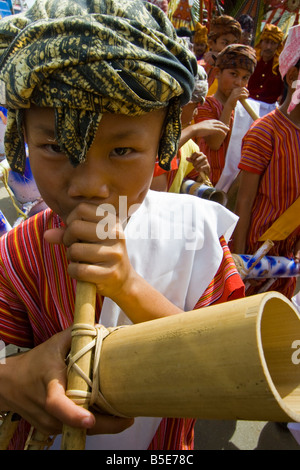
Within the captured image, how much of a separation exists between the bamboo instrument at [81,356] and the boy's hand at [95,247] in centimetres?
3

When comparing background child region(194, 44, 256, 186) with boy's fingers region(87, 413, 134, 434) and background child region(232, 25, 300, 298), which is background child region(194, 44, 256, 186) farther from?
boy's fingers region(87, 413, 134, 434)

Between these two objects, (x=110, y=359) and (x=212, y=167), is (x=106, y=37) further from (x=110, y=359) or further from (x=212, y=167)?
(x=212, y=167)

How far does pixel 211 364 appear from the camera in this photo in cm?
55

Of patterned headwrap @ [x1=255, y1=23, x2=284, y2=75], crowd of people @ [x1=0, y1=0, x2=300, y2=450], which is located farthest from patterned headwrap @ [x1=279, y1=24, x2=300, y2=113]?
patterned headwrap @ [x1=255, y1=23, x2=284, y2=75]

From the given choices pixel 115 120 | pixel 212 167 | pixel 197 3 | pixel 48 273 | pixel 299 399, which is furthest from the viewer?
pixel 197 3

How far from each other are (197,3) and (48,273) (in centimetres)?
873

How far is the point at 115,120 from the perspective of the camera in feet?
2.39

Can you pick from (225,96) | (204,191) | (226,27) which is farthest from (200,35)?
(204,191)

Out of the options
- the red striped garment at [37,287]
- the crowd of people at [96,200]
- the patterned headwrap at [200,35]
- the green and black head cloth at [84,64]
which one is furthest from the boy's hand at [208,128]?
the patterned headwrap at [200,35]

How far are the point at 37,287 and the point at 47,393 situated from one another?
0.42 meters

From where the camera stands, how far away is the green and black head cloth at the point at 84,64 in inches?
27.0

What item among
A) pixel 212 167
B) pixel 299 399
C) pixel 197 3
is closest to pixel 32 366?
pixel 299 399

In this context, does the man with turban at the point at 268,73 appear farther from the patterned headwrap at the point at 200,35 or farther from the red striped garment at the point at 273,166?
the red striped garment at the point at 273,166

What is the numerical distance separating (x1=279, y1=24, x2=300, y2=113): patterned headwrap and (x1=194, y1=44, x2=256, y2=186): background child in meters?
0.87
